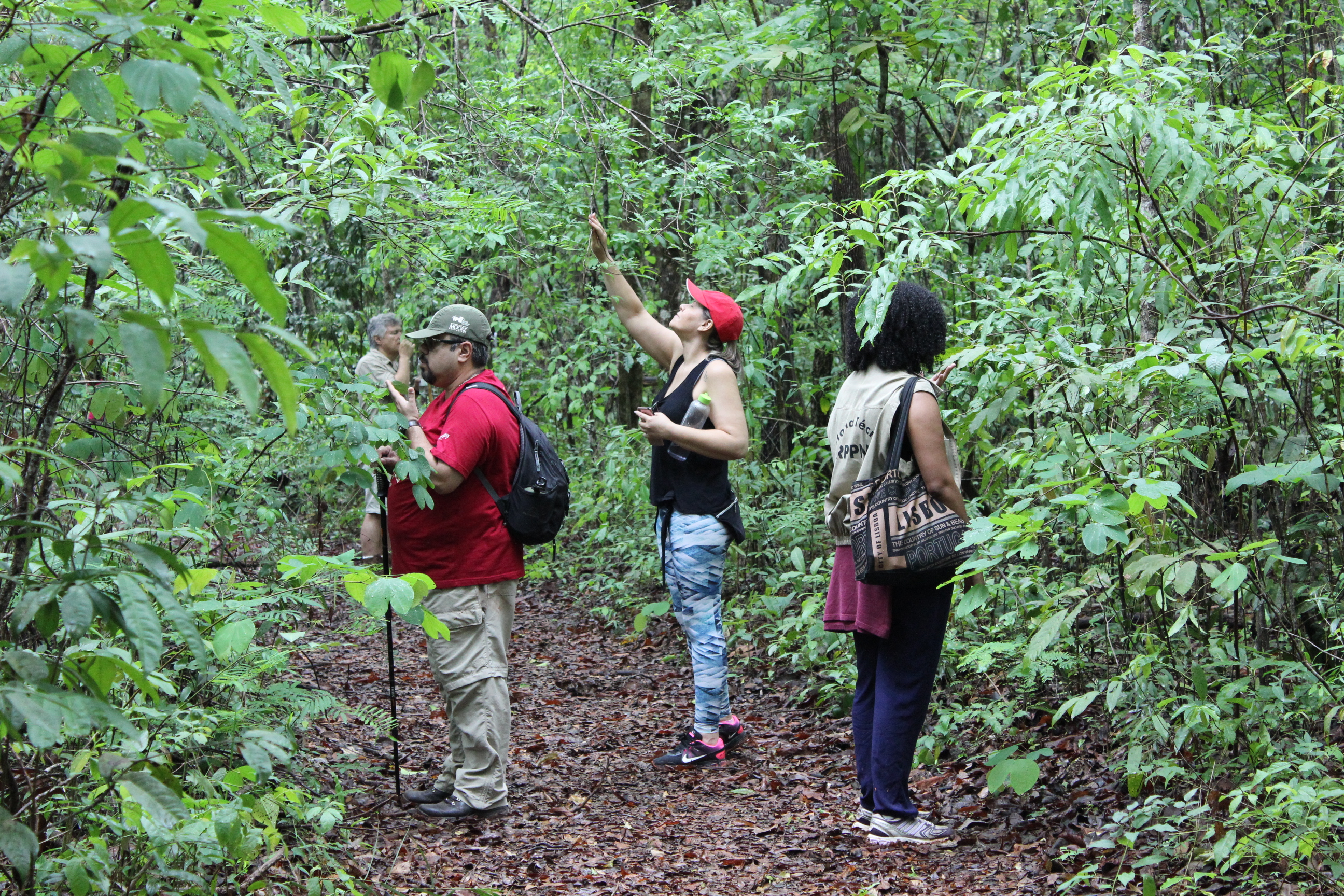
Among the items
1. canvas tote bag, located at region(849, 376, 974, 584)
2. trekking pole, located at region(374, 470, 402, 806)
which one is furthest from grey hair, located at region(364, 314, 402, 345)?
canvas tote bag, located at region(849, 376, 974, 584)

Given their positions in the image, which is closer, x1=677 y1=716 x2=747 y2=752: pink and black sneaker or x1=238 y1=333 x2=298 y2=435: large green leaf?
x1=238 y1=333 x2=298 y2=435: large green leaf

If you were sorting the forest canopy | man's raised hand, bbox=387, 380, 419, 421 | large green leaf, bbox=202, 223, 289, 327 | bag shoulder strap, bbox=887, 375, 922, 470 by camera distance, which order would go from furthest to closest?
man's raised hand, bbox=387, 380, 419, 421 → bag shoulder strap, bbox=887, 375, 922, 470 → the forest canopy → large green leaf, bbox=202, 223, 289, 327

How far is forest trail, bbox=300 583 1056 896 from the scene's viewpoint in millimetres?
4047

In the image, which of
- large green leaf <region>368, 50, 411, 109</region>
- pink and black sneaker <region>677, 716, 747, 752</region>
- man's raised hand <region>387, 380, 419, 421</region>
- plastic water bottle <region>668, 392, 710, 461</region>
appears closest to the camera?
large green leaf <region>368, 50, 411, 109</region>

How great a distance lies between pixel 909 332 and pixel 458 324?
6.51 ft

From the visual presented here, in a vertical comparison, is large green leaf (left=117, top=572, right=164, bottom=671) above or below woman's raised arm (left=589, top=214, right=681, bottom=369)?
below

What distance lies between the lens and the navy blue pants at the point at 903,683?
4250 mm

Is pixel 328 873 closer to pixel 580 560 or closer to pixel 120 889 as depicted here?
pixel 120 889

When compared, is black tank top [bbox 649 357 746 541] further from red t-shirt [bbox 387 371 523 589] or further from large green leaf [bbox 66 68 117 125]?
large green leaf [bbox 66 68 117 125]

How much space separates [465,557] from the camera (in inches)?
183

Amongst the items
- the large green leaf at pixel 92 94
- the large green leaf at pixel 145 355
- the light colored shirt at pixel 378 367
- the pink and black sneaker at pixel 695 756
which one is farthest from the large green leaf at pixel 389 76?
the light colored shirt at pixel 378 367

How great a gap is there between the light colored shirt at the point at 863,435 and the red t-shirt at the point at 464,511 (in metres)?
1.44

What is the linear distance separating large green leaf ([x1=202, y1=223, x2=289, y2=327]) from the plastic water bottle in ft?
12.3

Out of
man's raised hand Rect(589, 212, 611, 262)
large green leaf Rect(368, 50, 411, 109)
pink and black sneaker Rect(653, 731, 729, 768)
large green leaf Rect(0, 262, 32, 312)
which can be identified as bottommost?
pink and black sneaker Rect(653, 731, 729, 768)
